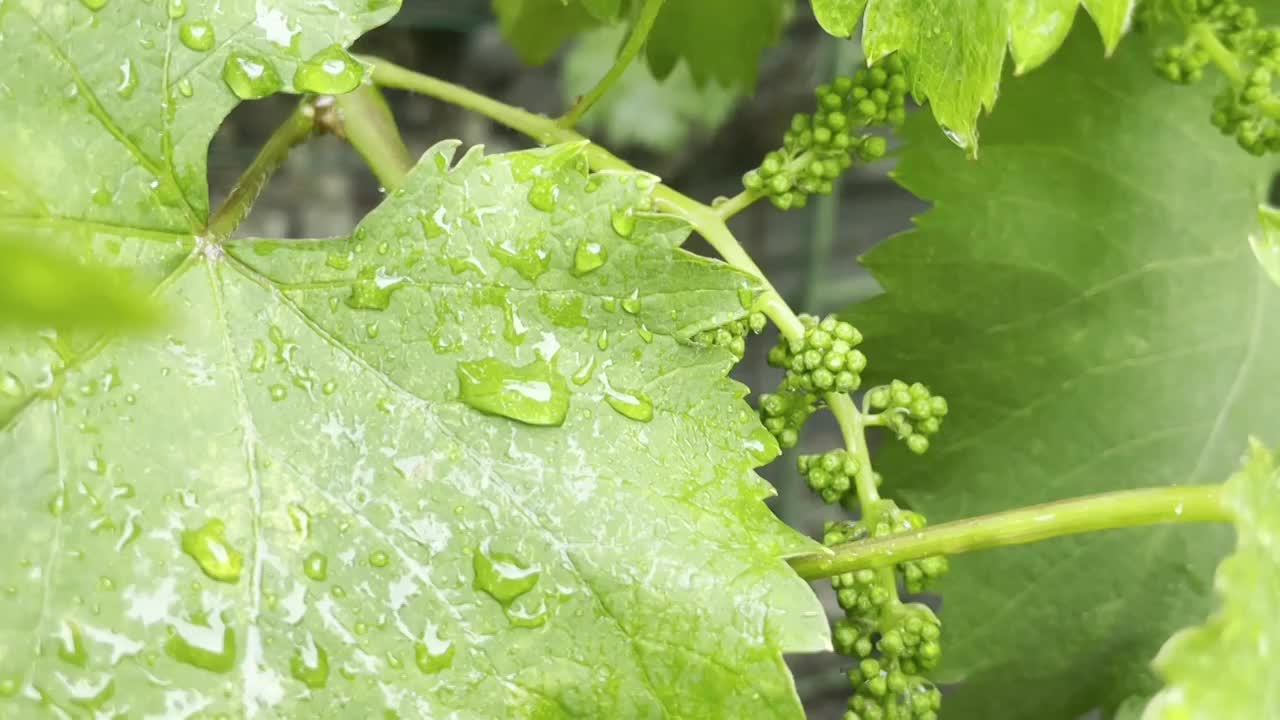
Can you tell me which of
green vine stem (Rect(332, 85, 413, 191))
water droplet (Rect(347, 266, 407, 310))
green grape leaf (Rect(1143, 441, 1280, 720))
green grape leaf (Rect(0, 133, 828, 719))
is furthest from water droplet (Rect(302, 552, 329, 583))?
green grape leaf (Rect(1143, 441, 1280, 720))

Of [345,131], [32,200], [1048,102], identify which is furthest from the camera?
[1048,102]

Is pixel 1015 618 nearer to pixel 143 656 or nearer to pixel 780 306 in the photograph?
pixel 780 306

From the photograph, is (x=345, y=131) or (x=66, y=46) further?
(x=345, y=131)

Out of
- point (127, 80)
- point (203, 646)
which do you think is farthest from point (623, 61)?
point (203, 646)

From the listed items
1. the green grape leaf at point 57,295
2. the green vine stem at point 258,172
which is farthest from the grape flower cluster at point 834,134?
the green grape leaf at point 57,295

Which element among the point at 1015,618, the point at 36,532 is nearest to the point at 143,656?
the point at 36,532
